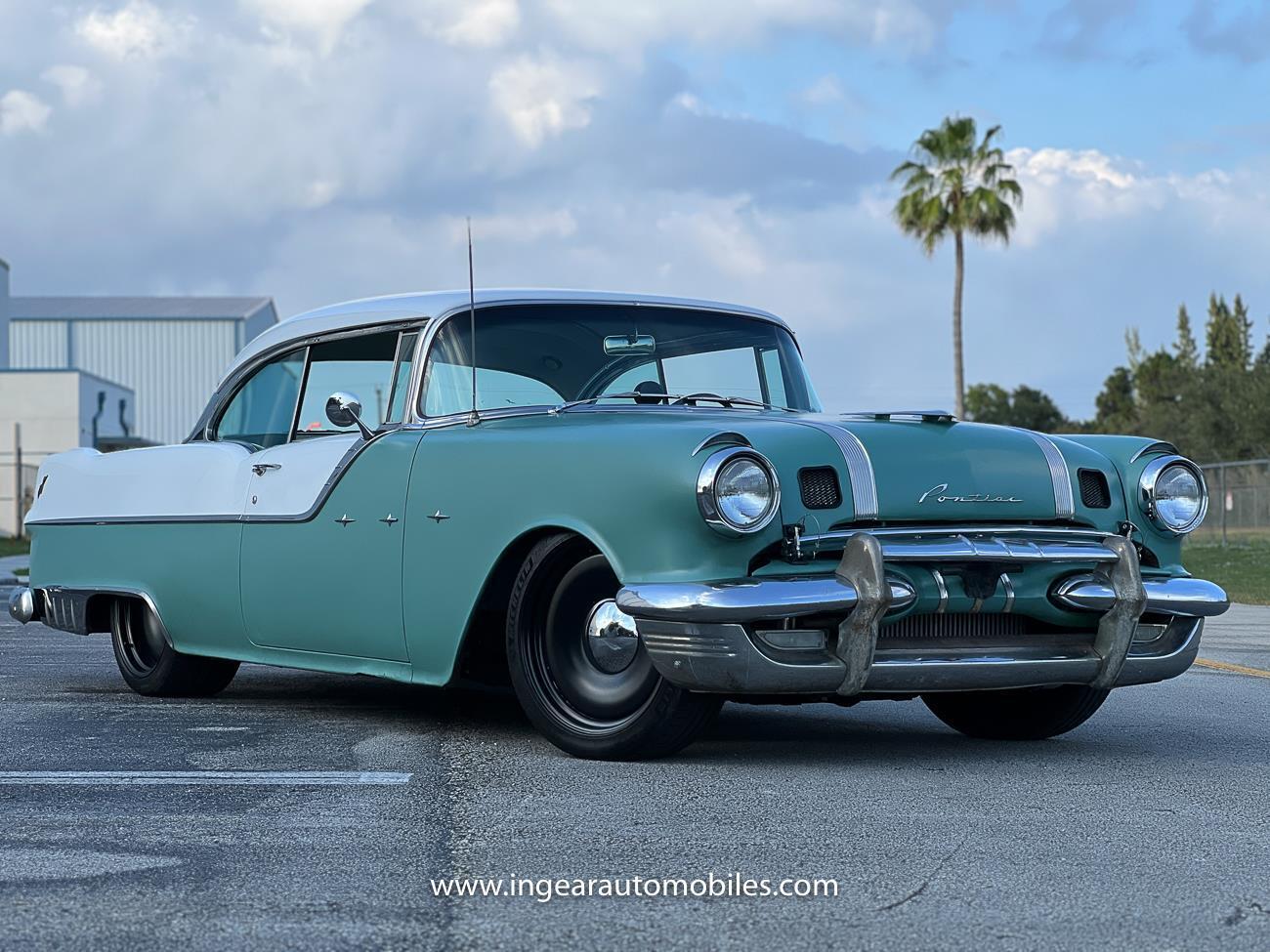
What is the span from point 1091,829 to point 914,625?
3.41 feet

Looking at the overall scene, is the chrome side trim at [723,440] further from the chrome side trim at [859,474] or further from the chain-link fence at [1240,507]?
the chain-link fence at [1240,507]

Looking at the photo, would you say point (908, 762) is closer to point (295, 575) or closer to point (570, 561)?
point (570, 561)

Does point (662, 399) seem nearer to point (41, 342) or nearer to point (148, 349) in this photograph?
point (148, 349)

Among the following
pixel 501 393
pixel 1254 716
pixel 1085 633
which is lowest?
pixel 1254 716

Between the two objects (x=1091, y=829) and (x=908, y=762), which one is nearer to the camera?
(x=1091, y=829)

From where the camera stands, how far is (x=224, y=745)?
19.1ft


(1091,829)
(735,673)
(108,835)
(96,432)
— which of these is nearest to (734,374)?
(735,673)

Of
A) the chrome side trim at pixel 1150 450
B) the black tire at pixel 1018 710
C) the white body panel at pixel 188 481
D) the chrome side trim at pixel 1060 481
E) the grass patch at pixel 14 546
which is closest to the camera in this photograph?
the chrome side trim at pixel 1060 481

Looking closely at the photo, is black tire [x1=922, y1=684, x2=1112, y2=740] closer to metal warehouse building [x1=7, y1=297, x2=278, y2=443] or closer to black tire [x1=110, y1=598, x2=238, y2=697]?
black tire [x1=110, y1=598, x2=238, y2=697]

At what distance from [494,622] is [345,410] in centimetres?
98

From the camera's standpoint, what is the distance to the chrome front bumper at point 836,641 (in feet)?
16.2

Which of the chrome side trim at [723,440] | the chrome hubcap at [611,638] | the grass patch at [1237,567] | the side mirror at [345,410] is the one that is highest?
the side mirror at [345,410]

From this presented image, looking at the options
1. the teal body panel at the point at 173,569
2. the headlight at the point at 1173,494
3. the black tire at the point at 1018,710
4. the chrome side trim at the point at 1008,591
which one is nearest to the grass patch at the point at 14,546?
the teal body panel at the point at 173,569

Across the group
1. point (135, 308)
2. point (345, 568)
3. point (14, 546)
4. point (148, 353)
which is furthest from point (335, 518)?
point (135, 308)
